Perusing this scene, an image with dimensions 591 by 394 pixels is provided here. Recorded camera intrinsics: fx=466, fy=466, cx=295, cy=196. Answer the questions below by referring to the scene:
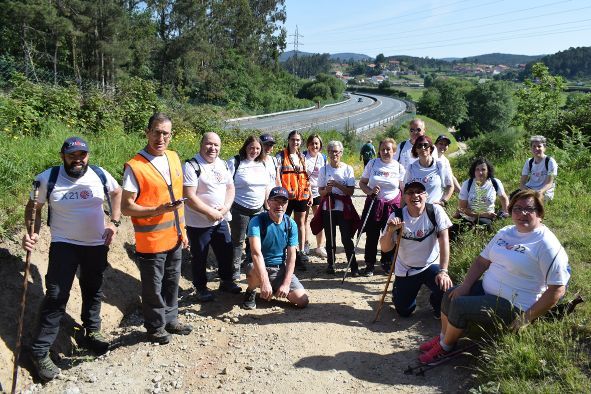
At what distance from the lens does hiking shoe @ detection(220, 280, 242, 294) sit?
5.83m

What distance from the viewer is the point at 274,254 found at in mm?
5387

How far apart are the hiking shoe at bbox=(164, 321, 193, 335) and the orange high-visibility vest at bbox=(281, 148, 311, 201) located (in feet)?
8.55

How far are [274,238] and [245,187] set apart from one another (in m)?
0.95

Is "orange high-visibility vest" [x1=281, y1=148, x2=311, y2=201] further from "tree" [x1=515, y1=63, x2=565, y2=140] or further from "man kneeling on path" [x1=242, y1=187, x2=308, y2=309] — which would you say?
"tree" [x1=515, y1=63, x2=565, y2=140]

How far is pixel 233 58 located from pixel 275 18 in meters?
15.7

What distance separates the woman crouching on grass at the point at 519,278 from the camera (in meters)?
3.61

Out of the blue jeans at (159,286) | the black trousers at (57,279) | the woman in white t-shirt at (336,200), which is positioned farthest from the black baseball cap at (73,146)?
the woman in white t-shirt at (336,200)

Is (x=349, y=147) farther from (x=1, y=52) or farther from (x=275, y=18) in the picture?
(x=275, y=18)

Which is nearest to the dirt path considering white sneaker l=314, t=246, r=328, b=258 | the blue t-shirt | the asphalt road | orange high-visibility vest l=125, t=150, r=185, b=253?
the blue t-shirt

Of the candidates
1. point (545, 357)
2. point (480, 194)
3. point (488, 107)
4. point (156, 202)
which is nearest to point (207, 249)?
point (156, 202)

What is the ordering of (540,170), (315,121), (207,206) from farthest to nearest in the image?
1. (315,121)
2. (540,170)
3. (207,206)

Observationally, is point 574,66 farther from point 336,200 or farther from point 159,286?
point 159,286

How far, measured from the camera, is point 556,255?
3.57m

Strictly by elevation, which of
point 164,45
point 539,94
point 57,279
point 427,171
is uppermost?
point 164,45
